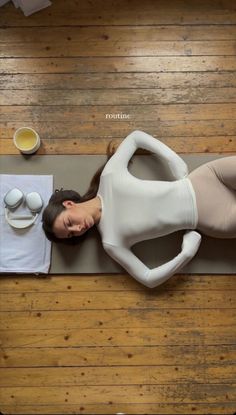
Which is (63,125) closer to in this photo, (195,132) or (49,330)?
(195,132)

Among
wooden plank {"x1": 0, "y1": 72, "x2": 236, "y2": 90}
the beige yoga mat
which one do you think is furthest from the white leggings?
wooden plank {"x1": 0, "y1": 72, "x2": 236, "y2": 90}

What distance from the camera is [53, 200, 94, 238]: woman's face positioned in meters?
1.65

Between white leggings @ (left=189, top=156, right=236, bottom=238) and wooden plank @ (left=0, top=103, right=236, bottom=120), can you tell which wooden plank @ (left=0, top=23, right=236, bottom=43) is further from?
white leggings @ (left=189, top=156, right=236, bottom=238)

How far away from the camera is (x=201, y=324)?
6.25 ft

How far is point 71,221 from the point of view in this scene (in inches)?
65.2

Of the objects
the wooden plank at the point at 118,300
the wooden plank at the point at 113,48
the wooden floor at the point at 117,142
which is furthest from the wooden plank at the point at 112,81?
the wooden plank at the point at 118,300

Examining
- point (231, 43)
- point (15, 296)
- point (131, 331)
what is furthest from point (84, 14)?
point (131, 331)

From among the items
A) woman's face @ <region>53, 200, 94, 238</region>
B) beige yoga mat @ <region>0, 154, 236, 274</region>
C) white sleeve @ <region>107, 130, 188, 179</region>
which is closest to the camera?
woman's face @ <region>53, 200, 94, 238</region>

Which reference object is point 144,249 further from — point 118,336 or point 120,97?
point 120,97

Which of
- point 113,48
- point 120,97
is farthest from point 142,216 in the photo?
point 113,48

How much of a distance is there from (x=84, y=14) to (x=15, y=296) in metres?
1.49

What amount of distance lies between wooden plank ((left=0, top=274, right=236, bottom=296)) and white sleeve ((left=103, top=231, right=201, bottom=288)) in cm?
15

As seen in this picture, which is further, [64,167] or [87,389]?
[64,167]

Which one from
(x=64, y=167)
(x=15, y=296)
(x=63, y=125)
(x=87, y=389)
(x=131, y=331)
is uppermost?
(x=63, y=125)
